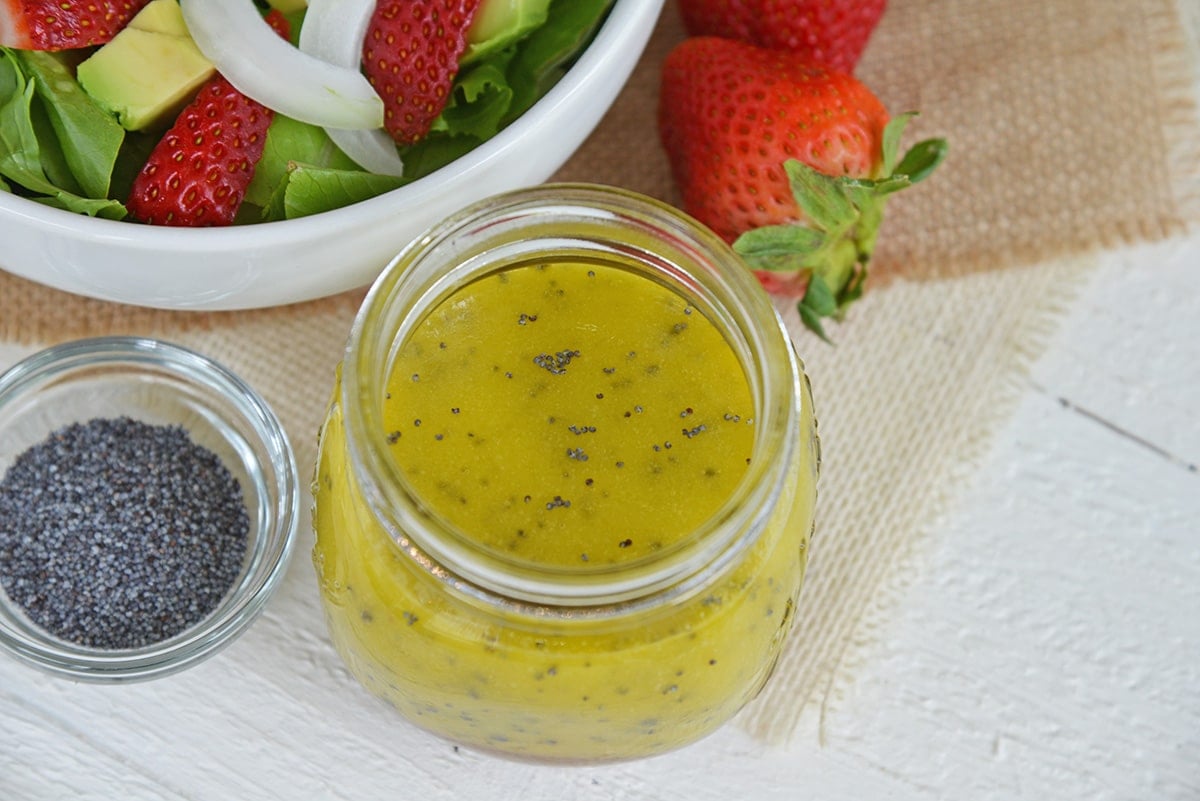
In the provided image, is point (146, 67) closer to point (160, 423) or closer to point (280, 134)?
point (280, 134)

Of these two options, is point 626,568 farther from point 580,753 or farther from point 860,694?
point 860,694

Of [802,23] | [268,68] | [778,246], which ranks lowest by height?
[778,246]

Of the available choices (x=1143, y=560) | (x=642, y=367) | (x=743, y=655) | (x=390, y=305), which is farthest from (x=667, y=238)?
(x=1143, y=560)

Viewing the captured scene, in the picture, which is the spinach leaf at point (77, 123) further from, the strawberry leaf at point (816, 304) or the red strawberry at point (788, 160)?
the strawberry leaf at point (816, 304)

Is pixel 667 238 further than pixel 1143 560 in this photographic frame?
No

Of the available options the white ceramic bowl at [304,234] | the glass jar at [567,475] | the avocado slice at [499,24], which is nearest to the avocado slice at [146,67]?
the white ceramic bowl at [304,234]

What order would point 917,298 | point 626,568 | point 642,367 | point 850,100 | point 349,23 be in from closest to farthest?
1. point 626,568
2. point 642,367
3. point 349,23
4. point 850,100
5. point 917,298

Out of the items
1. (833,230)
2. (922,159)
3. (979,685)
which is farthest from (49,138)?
(979,685)
